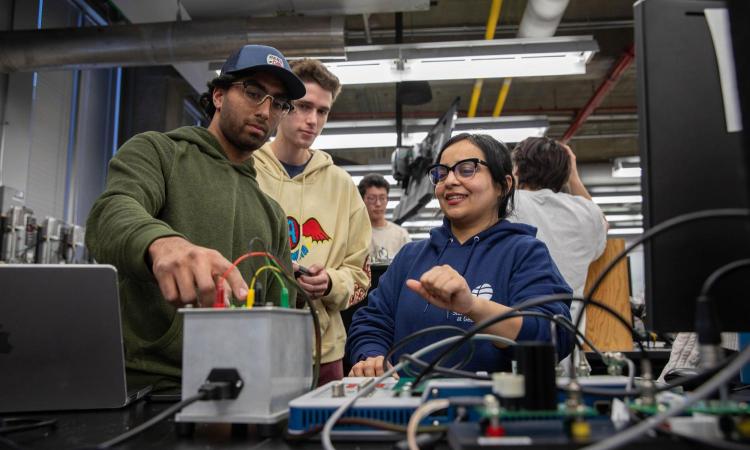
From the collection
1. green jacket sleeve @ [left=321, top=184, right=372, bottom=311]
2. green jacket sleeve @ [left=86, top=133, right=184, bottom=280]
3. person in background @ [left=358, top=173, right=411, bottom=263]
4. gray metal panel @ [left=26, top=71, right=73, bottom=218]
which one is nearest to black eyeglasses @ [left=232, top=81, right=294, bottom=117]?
green jacket sleeve @ [left=86, top=133, right=184, bottom=280]

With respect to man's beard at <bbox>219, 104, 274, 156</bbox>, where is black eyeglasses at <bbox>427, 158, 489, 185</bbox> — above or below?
below

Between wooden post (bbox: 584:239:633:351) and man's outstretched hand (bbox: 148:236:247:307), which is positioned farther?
wooden post (bbox: 584:239:633:351)

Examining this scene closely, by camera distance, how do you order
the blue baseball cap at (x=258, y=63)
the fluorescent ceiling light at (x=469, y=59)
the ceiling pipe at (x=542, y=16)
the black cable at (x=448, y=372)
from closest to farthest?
the black cable at (x=448, y=372) < the blue baseball cap at (x=258, y=63) < the fluorescent ceiling light at (x=469, y=59) < the ceiling pipe at (x=542, y=16)

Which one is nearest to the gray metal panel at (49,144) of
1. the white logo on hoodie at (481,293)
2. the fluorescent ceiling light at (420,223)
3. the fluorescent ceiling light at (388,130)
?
the fluorescent ceiling light at (388,130)

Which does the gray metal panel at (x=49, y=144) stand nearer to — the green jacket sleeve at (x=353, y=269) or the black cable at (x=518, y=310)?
the green jacket sleeve at (x=353, y=269)

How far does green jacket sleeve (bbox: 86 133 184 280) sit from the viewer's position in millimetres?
812

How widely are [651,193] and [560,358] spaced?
0.52 meters

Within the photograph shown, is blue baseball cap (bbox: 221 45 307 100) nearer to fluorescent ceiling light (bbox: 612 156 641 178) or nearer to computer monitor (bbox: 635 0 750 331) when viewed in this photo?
computer monitor (bbox: 635 0 750 331)

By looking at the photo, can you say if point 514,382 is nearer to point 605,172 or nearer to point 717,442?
point 717,442

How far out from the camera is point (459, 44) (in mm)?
3125

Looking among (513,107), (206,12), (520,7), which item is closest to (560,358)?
(206,12)

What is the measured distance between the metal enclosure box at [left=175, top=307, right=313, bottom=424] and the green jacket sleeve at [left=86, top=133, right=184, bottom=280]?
0.73ft

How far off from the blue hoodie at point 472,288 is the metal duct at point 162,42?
6.50 ft

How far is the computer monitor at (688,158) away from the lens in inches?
24.5
